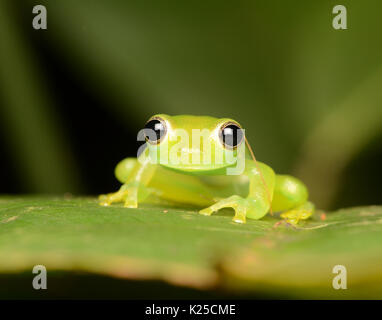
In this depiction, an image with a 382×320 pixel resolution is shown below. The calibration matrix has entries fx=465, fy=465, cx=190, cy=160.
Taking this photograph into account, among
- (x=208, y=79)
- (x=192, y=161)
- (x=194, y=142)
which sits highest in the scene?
(x=208, y=79)

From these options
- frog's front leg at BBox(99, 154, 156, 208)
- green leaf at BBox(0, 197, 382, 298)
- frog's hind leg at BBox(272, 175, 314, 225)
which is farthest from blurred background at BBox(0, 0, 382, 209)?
green leaf at BBox(0, 197, 382, 298)

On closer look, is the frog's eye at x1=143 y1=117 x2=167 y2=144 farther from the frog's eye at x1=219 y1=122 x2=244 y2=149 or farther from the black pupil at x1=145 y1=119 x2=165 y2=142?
the frog's eye at x1=219 y1=122 x2=244 y2=149

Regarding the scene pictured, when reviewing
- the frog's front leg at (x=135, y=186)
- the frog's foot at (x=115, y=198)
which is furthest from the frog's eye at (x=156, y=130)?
the frog's foot at (x=115, y=198)

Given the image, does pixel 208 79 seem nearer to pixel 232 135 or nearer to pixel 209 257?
pixel 232 135

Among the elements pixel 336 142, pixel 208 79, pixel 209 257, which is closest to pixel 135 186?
pixel 209 257

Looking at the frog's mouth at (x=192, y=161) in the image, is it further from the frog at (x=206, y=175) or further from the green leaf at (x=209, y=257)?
the green leaf at (x=209, y=257)

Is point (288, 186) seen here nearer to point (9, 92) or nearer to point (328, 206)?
point (328, 206)
